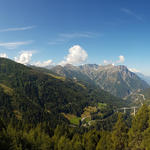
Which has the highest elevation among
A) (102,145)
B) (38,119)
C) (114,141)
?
(114,141)

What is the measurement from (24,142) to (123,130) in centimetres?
3541

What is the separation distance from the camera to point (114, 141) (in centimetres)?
4581

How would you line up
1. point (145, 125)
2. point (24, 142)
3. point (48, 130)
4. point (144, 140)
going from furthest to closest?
point (48, 130) < point (24, 142) < point (145, 125) < point (144, 140)

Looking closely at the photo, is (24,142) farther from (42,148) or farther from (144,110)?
(144,110)

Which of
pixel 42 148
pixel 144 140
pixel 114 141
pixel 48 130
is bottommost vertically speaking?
pixel 48 130

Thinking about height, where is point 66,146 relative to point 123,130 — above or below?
below

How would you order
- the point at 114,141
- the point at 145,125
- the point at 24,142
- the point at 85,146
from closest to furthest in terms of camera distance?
the point at 145,125
the point at 114,141
the point at 24,142
the point at 85,146

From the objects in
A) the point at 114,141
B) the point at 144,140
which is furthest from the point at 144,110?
the point at 114,141

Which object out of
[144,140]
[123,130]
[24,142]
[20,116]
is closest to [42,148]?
[24,142]

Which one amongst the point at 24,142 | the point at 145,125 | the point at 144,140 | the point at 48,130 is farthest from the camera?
the point at 48,130

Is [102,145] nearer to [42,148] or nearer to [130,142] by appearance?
[130,142]

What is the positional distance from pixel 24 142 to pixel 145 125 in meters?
42.0

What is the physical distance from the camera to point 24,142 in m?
50.9

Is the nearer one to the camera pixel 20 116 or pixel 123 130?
pixel 123 130
